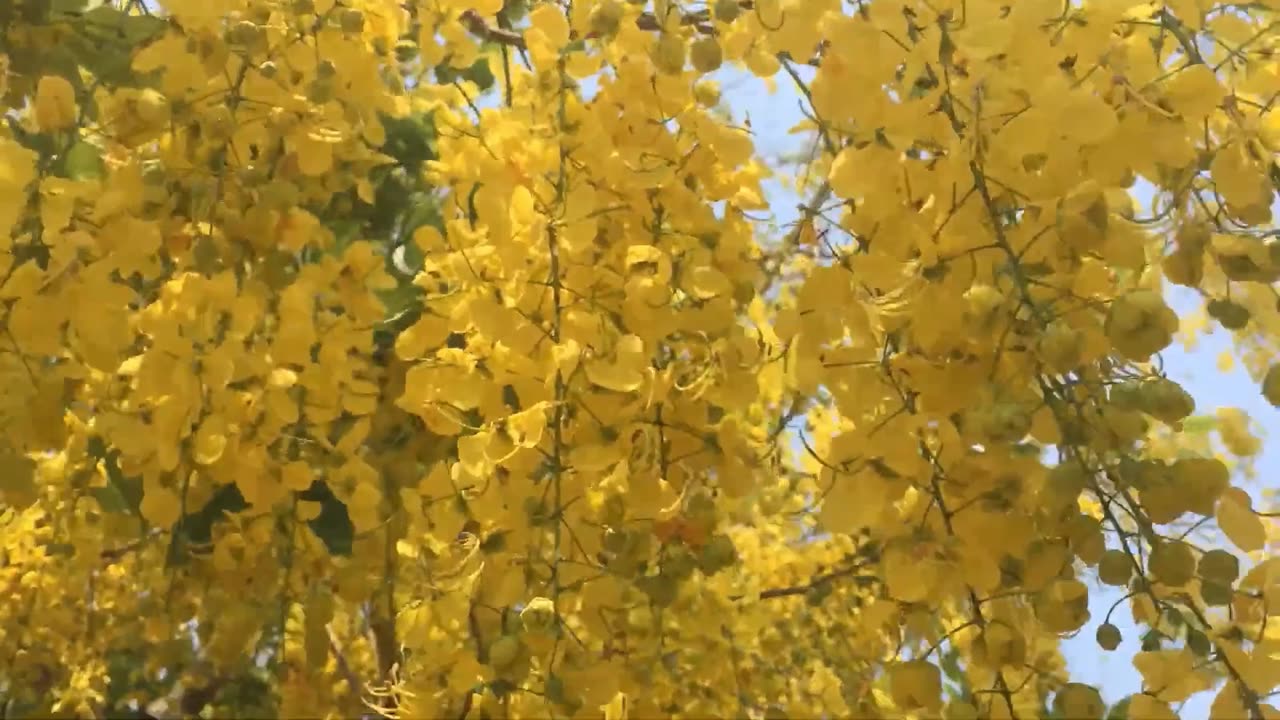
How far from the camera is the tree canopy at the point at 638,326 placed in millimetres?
620

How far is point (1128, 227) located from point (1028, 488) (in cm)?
15

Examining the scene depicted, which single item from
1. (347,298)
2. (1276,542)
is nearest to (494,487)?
(347,298)

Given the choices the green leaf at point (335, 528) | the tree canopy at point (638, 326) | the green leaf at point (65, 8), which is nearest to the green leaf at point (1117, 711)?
the tree canopy at point (638, 326)

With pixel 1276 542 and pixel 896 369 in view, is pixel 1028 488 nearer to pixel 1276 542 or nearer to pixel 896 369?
pixel 896 369

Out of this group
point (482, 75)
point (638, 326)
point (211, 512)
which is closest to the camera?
point (638, 326)

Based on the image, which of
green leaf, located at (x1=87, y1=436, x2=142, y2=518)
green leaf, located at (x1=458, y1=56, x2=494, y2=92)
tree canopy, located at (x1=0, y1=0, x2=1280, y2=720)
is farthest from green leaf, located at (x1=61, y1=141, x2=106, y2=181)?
green leaf, located at (x1=458, y1=56, x2=494, y2=92)

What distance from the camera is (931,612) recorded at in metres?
0.72

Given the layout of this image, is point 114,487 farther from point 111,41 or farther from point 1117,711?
point 1117,711

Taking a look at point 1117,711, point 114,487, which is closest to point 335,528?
point 114,487

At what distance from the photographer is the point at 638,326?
0.82 meters

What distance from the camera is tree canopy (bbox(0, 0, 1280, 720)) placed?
0.62m

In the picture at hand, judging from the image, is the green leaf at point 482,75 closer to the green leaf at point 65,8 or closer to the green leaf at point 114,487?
the green leaf at point 65,8

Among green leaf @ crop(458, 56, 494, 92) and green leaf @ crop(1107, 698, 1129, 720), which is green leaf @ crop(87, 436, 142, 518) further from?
green leaf @ crop(1107, 698, 1129, 720)

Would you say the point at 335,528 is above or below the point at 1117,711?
below
